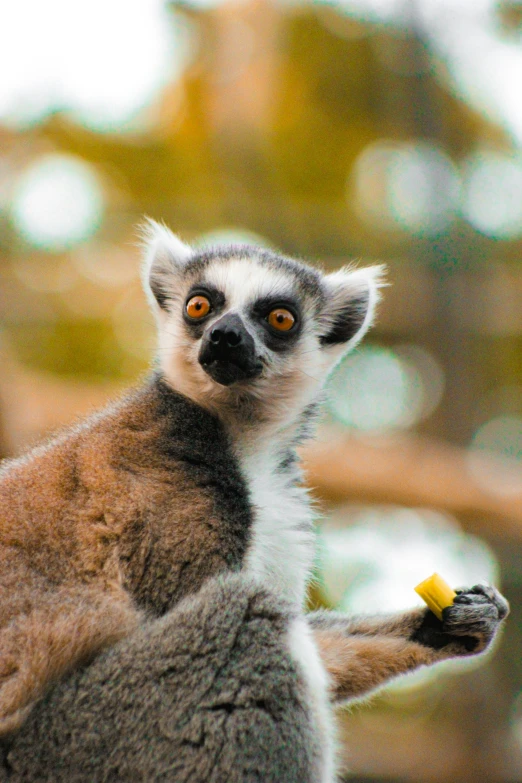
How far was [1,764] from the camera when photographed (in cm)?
252

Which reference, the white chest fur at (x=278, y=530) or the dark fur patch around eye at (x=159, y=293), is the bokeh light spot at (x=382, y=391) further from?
the white chest fur at (x=278, y=530)

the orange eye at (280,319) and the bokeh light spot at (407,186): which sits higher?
the bokeh light spot at (407,186)

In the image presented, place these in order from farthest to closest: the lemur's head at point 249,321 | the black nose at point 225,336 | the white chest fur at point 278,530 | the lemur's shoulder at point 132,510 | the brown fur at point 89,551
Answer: the lemur's head at point 249,321, the black nose at point 225,336, the white chest fur at point 278,530, the lemur's shoulder at point 132,510, the brown fur at point 89,551

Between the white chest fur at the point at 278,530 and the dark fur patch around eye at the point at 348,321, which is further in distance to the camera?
the dark fur patch around eye at the point at 348,321

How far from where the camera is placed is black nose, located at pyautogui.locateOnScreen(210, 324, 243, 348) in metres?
3.44

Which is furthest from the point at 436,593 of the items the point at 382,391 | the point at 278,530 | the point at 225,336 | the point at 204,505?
the point at 382,391

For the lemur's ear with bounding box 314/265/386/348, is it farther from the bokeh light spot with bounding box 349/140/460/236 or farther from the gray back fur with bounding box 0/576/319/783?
the bokeh light spot with bounding box 349/140/460/236

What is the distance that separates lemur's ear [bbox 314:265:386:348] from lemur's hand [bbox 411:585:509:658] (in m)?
1.43

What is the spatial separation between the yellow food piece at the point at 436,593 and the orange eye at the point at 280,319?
1.31 metres

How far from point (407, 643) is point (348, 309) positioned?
1691 mm

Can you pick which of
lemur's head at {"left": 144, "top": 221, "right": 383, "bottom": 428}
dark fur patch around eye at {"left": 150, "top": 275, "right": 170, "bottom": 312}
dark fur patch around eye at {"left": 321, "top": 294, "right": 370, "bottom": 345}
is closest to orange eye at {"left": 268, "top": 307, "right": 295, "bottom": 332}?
lemur's head at {"left": 144, "top": 221, "right": 383, "bottom": 428}

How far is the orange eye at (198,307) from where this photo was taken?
381 centimetres

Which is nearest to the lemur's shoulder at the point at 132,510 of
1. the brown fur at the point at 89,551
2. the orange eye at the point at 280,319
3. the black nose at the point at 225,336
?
the brown fur at the point at 89,551

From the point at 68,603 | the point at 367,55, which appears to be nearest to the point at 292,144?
the point at 367,55
